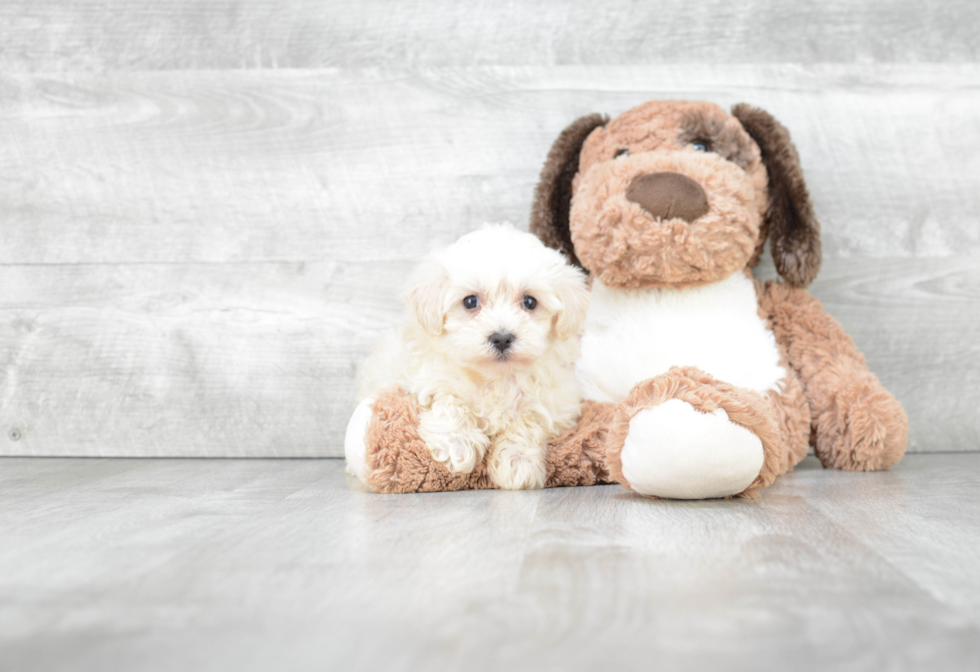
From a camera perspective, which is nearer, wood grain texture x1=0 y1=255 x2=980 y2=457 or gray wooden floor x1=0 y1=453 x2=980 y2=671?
gray wooden floor x1=0 y1=453 x2=980 y2=671

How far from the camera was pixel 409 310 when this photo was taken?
119 centimetres

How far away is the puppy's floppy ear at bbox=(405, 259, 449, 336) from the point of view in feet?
3.70

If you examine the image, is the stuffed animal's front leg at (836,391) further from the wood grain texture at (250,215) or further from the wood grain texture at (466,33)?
the wood grain texture at (466,33)

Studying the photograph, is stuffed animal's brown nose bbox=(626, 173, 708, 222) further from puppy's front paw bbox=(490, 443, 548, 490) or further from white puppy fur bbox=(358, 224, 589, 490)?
puppy's front paw bbox=(490, 443, 548, 490)

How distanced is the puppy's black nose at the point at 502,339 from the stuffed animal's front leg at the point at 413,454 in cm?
Answer: 18

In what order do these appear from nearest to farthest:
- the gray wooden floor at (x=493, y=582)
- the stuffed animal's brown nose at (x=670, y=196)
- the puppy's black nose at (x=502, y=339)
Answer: the gray wooden floor at (x=493, y=582)
the puppy's black nose at (x=502, y=339)
the stuffed animal's brown nose at (x=670, y=196)

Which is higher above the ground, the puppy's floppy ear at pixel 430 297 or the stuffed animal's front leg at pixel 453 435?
the puppy's floppy ear at pixel 430 297

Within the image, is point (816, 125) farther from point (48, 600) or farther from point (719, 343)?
point (48, 600)

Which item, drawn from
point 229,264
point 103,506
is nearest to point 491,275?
point 103,506

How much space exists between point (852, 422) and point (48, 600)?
121cm

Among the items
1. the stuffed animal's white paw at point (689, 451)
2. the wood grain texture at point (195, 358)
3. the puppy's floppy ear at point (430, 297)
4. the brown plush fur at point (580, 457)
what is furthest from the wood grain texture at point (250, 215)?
the stuffed animal's white paw at point (689, 451)

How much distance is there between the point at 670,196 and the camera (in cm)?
123

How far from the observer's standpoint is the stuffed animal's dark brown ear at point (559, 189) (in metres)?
1.41

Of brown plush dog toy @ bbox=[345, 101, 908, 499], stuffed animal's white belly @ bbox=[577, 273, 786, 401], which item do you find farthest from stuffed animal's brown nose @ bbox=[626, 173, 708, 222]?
stuffed animal's white belly @ bbox=[577, 273, 786, 401]
